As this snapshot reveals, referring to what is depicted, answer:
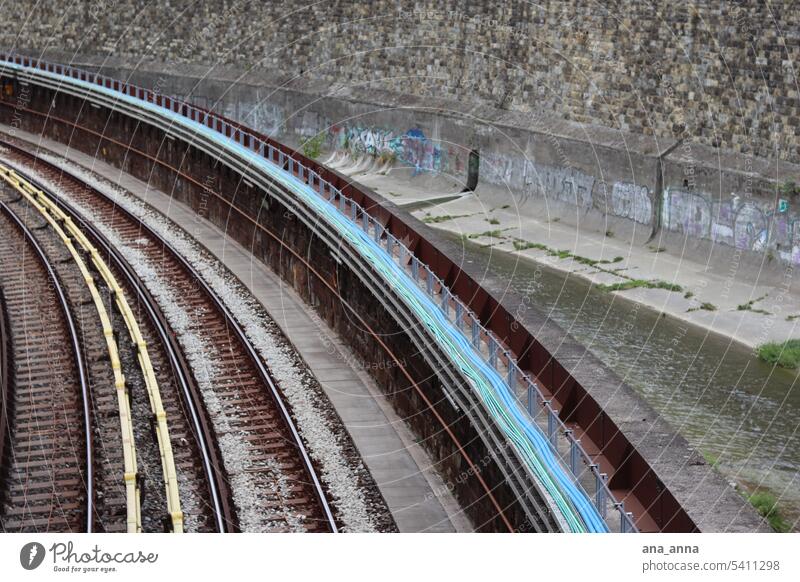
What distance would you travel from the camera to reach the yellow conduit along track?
51.5 feet

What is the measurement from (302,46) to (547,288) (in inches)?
757

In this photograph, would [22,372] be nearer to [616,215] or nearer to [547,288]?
[547,288]

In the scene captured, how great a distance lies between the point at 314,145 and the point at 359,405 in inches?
855

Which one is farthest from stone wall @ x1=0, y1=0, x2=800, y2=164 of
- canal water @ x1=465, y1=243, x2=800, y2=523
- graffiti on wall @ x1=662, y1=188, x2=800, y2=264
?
canal water @ x1=465, y1=243, x2=800, y2=523

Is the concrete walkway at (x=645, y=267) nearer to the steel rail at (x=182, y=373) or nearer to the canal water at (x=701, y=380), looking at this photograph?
the canal water at (x=701, y=380)

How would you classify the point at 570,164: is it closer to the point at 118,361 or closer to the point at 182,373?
the point at 182,373

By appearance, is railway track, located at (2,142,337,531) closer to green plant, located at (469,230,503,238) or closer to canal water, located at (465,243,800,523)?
canal water, located at (465,243,800,523)

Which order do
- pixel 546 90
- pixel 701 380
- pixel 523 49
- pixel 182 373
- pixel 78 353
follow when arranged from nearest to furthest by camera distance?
pixel 182 373, pixel 78 353, pixel 701 380, pixel 546 90, pixel 523 49

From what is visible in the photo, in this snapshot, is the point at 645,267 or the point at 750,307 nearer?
the point at 750,307

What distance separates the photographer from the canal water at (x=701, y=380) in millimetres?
21375

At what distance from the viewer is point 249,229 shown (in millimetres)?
32062

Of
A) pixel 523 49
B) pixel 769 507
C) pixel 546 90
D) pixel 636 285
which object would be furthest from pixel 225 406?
pixel 523 49

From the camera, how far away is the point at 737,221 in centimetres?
2964
